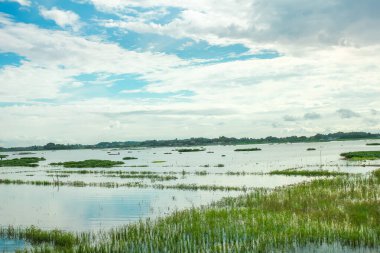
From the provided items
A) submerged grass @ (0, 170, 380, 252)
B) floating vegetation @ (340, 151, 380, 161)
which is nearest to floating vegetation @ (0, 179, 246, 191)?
submerged grass @ (0, 170, 380, 252)

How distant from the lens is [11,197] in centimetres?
4034

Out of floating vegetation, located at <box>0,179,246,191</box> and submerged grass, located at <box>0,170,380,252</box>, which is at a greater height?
submerged grass, located at <box>0,170,380,252</box>

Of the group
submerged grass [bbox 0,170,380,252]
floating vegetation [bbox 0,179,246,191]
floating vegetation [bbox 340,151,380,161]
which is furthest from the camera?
floating vegetation [bbox 340,151,380,161]

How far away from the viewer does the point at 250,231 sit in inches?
735

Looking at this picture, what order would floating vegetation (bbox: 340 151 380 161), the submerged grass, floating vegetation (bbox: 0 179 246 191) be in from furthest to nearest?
floating vegetation (bbox: 340 151 380 161), floating vegetation (bbox: 0 179 246 191), the submerged grass

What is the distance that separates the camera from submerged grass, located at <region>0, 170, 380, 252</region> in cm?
1681

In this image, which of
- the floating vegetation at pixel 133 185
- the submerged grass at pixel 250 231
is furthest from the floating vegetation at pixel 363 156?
the submerged grass at pixel 250 231

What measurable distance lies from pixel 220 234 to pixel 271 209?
275 inches

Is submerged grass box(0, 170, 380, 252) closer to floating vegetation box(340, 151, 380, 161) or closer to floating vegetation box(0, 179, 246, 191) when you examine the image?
floating vegetation box(0, 179, 246, 191)

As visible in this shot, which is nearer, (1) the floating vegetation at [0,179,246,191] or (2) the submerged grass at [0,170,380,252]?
(2) the submerged grass at [0,170,380,252]

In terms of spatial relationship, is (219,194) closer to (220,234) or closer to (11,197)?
(220,234)

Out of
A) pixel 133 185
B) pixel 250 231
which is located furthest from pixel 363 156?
pixel 250 231

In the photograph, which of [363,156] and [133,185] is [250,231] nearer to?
[133,185]

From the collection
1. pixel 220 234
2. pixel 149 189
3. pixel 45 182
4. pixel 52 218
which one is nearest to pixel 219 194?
pixel 149 189
